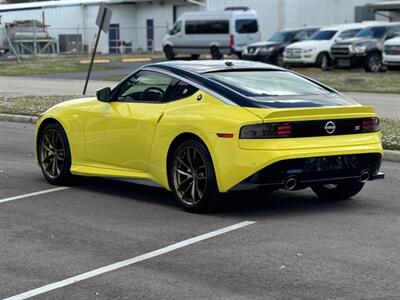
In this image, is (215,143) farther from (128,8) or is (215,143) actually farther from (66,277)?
(128,8)

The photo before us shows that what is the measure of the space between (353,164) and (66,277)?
10.7ft

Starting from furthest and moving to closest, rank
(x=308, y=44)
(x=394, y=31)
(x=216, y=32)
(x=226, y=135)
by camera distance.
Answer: (x=216, y=32) → (x=308, y=44) → (x=394, y=31) → (x=226, y=135)

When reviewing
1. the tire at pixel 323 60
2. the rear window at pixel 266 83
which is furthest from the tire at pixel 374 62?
the rear window at pixel 266 83

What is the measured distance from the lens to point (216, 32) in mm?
43875

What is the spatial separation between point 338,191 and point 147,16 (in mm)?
55390

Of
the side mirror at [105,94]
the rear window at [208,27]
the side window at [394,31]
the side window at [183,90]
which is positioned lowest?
the side mirror at [105,94]

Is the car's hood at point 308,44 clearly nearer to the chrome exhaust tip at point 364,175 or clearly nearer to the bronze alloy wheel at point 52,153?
the bronze alloy wheel at point 52,153

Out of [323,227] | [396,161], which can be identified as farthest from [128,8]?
[323,227]

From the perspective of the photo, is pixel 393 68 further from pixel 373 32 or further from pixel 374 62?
pixel 373 32

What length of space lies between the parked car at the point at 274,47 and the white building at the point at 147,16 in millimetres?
15388

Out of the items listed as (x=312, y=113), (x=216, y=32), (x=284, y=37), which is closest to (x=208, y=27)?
(x=216, y=32)

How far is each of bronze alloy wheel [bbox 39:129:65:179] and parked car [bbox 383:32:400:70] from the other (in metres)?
23.1

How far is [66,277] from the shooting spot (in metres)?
6.11

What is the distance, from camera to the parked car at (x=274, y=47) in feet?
126
